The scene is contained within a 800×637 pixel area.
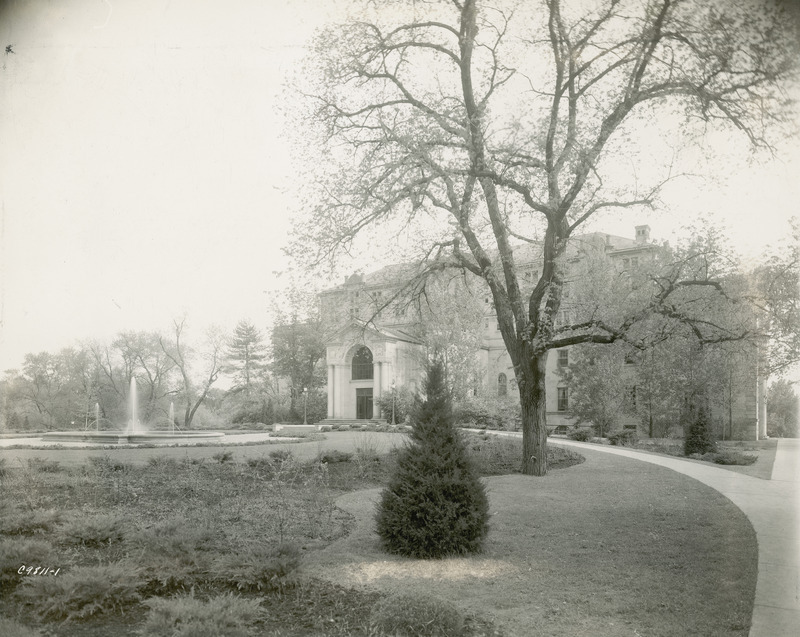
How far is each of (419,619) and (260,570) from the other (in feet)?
5.97

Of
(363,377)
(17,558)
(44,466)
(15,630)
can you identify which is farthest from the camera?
(363,377)

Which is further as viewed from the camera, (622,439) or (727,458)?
(622,439)

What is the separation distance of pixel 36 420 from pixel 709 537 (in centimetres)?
3748

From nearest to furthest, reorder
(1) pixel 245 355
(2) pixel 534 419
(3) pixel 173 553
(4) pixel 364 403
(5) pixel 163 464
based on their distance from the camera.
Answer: (3) pixel 173 553 → (2) pixel 534 419 → (5) pixel 163 464 → (1) pixel 245 355 → (4) pixel 364 403

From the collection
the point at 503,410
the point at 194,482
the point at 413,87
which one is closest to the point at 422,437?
the point at 194,482

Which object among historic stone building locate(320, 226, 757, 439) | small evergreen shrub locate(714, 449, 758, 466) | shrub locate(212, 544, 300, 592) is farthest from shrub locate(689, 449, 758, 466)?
shrub locate(212, 544, 300, 592)

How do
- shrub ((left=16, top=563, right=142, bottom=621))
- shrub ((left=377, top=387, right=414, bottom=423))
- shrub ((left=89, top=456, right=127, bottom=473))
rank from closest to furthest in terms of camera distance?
shrub ((left=16, top=563, right=142, bottom=621)) < shrub ((left=89, top=456, right=127, bottom=473)) < shrub ((left=377, top=387, right=414, bottom=423))

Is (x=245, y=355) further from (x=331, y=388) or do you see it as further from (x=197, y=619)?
(x=197, y=619)

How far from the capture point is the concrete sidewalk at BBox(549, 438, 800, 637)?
5230mm

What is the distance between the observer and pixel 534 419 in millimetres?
14234

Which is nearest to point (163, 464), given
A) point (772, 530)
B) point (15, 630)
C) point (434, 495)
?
point (434, 495)

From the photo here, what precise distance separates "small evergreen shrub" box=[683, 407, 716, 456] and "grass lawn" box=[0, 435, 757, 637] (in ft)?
36.1

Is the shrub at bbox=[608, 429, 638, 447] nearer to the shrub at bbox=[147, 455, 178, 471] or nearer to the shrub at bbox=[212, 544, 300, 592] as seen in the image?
the shrub at bbox=[147, 455, 178, 471]

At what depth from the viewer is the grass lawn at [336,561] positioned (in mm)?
5086
